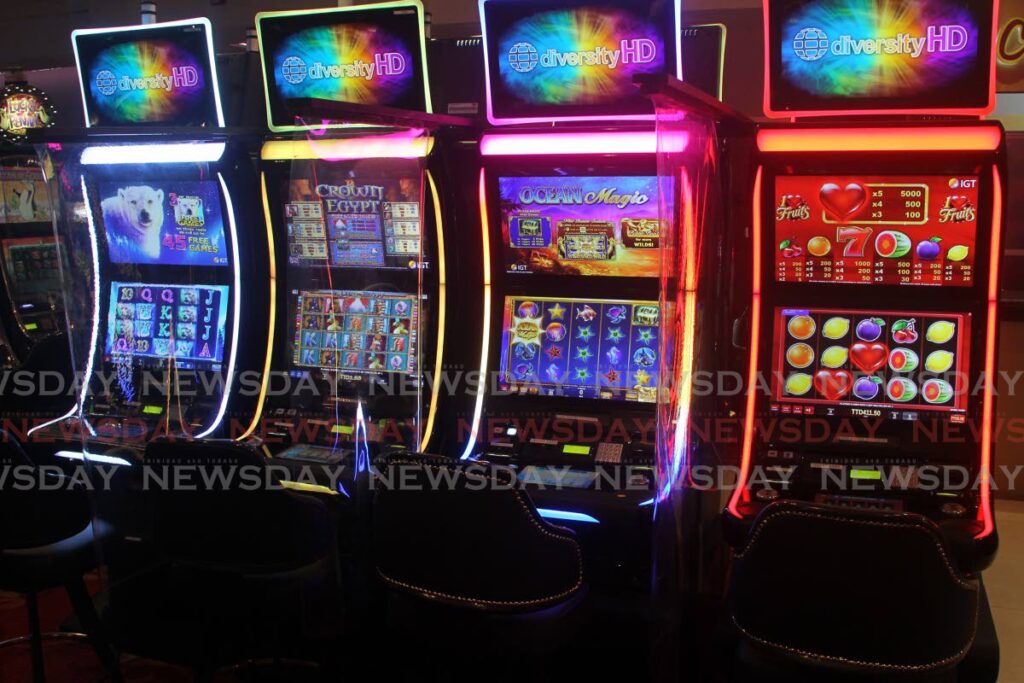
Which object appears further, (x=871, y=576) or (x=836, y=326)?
(x=836, y=326)

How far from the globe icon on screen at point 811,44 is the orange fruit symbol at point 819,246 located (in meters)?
0.55

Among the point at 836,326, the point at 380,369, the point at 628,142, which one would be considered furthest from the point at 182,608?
the point at 836,326

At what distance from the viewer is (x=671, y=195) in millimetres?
2393

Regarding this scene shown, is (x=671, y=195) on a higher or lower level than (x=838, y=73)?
lower

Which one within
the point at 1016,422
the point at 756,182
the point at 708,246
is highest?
the point at 756,182

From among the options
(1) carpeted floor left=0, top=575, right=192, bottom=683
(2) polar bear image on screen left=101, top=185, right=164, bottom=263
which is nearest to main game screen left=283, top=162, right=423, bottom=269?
(2) polar bear image on screen left=101, top=185, right=164, bottom=263

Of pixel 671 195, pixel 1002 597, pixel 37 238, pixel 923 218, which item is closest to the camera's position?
pixel 671 195

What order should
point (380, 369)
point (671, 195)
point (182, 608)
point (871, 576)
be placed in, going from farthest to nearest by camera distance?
point (380, 369) < point (182, 608) < point (671, 195) < point (871, 576)

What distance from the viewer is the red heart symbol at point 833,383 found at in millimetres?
2900

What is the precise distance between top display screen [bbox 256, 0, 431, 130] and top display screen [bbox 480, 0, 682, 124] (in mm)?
411

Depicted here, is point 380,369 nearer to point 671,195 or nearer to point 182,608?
point 182,608

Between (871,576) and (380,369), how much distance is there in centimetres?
198

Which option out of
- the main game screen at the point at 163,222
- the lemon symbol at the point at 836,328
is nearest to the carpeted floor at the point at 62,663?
the main game screen at the point at 163,222

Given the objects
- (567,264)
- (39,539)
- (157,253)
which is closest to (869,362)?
(567,264)
